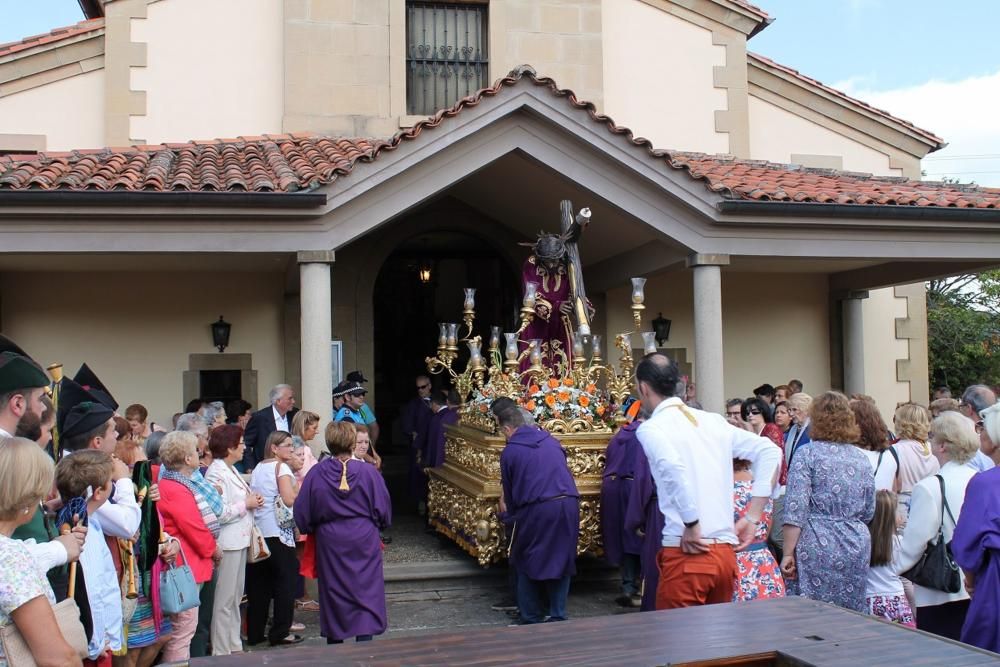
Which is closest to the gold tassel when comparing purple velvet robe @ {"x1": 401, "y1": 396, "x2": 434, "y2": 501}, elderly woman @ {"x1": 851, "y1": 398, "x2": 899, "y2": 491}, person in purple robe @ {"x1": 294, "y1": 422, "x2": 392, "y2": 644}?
person in purple robe @ {"x1": 294, "y1": 422, "x2": 392, "y2": 644}

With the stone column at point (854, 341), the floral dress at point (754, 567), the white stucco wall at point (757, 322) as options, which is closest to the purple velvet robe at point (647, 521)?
the floral dress at point (754, 567)

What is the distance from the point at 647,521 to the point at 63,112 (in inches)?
382

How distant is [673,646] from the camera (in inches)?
111

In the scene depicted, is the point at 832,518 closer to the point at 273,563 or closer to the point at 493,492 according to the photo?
the point at 493,492

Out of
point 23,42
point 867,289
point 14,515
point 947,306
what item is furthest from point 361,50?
point 947,306

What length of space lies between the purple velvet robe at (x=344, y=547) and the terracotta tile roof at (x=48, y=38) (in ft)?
28.0

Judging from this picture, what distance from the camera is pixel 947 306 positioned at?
28344 millimetres

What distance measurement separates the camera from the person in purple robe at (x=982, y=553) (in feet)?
12.8

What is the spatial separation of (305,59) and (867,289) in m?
8.17

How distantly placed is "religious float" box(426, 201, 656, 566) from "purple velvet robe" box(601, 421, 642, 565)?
26 centimetres

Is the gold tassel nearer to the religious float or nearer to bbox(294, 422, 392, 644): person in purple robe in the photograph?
bbox(294, 422, 392, 644): person in purple robe

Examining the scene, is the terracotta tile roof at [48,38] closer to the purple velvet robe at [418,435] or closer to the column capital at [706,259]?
the purple velvet robe at [418,435]

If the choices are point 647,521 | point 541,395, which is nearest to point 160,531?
point 647,521

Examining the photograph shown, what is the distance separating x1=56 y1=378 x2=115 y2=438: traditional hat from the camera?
14.8 feet
